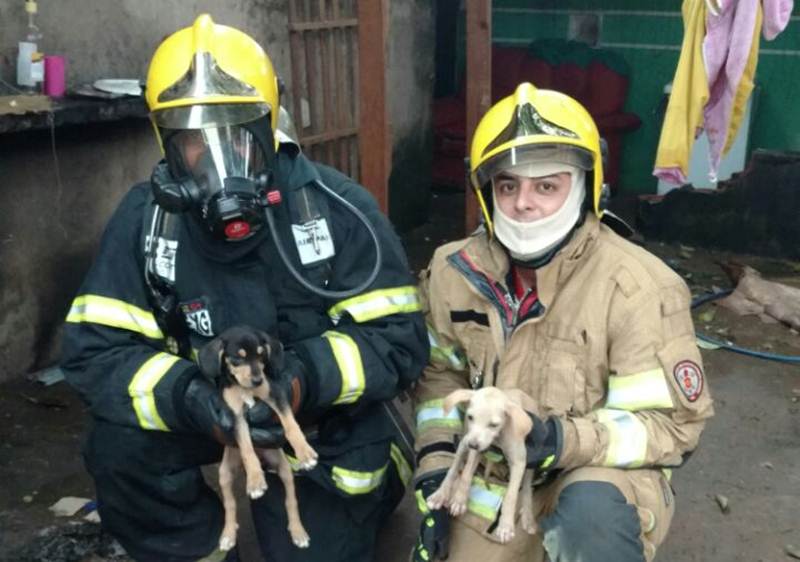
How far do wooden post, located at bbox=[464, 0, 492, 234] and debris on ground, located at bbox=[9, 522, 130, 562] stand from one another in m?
2.77

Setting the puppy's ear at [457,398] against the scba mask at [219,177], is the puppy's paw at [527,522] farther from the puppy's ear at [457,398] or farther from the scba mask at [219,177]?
the scba mask at [219,177]

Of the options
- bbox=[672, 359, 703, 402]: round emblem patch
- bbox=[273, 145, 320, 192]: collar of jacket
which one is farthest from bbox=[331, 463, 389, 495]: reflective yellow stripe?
bbox=[672, 359, 703, 402]: round emblem patch

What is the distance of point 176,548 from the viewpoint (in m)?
2.99

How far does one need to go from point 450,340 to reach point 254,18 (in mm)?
3422

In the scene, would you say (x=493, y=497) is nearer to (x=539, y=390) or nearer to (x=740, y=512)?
(x=539, y=390)

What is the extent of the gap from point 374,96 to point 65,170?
1.60 metres

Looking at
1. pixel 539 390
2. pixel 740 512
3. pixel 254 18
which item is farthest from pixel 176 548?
pixel 254 18

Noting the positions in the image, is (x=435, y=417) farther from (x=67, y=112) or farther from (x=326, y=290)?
(x=67, y=112)

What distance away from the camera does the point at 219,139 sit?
2629mm

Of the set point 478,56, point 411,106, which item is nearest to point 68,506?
point 478,56

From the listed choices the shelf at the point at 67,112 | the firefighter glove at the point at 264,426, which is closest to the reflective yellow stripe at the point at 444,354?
the firefighter glove at the point at 264,426

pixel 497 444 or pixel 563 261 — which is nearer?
pixel 497 444

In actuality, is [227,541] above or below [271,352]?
below

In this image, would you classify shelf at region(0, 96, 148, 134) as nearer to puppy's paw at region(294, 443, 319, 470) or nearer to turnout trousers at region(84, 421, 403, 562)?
turnout trousers at region(84, 421, 403, 562)
